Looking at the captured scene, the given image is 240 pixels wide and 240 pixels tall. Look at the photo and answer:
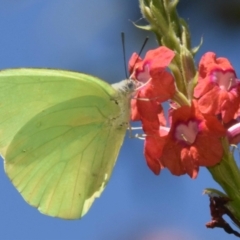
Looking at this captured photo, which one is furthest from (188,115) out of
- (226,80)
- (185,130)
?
(226,80)

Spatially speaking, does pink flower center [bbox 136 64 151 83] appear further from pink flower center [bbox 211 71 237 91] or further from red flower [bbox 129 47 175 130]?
pink flower center [bbox 211 71 237 91]

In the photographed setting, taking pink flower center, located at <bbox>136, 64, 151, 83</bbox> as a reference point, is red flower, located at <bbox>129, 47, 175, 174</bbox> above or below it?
below

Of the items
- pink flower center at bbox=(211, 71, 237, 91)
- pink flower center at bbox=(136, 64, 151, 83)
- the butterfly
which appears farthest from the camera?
the butterfly

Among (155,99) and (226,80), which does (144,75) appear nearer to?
(155,99)

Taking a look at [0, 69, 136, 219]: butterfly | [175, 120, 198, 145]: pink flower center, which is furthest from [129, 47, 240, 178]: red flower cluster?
[0, 69, 136, 219]: butterfly

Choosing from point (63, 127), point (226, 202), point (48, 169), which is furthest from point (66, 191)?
point (226, 202)

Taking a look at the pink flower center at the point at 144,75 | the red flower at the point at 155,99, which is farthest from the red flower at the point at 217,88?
the pink flower center at the point at 144,75

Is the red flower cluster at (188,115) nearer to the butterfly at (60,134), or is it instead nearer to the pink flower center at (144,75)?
the pink flower center at (144,75)

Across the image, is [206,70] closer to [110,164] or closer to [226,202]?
[226,202]
